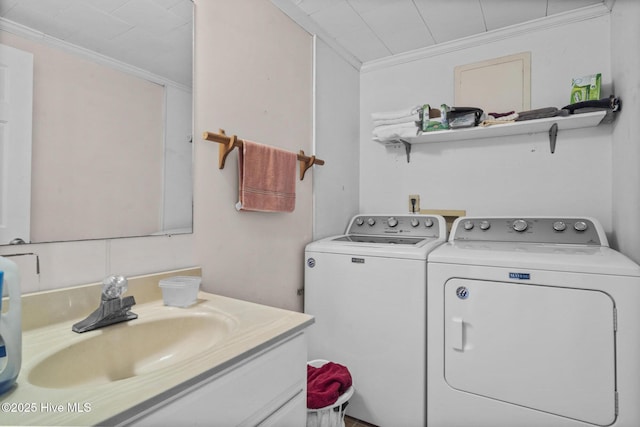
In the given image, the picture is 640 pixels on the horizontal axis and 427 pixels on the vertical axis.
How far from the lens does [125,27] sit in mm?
1143

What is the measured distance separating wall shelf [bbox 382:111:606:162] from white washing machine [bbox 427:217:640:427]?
0.69m

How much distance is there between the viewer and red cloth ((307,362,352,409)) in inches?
55.5

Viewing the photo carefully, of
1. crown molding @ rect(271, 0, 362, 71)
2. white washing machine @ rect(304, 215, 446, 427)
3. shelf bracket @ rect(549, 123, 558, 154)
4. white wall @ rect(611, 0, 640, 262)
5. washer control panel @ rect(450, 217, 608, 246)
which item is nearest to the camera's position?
white wall @ rect(611, 0, 640, 262)

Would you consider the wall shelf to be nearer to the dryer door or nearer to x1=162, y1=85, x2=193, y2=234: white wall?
the dryer door

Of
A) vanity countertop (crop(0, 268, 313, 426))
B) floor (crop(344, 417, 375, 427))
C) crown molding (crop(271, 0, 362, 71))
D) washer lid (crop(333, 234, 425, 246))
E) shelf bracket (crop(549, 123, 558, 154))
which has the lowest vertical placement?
floor (crop(344, 417, 375, 427))

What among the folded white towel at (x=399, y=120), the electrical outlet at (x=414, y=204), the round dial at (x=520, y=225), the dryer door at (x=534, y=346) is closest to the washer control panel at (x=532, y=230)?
the round dial at (x=520, y=225)

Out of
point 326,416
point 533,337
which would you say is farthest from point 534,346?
point 326,416

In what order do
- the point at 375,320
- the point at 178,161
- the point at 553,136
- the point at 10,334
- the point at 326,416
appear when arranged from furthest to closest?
the point at 553,136
the point at 375,320
the point at 326,416
the point at 178,161
the point at 10,334

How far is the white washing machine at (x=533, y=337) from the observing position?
1.23 meters

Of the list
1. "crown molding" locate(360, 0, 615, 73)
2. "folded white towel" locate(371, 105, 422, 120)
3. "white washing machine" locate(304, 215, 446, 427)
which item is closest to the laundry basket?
"white washing machine" locate(304, 215, 446, 427)

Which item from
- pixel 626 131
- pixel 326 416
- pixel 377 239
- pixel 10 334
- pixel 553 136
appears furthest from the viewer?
pixel 377 239

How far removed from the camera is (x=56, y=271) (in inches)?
37.3

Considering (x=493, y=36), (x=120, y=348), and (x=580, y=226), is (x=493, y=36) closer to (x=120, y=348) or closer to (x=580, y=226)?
(x=580, y=226)

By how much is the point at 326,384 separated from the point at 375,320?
0.39 m
